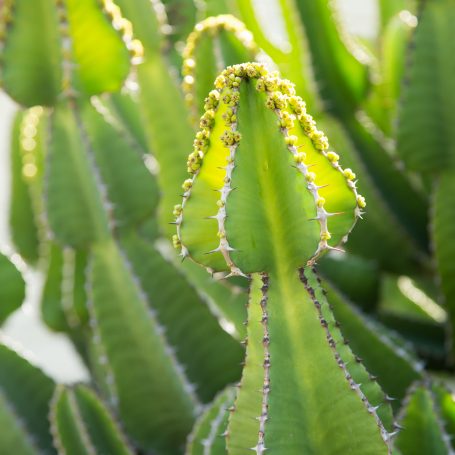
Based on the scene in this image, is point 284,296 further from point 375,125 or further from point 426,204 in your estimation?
point 375,125

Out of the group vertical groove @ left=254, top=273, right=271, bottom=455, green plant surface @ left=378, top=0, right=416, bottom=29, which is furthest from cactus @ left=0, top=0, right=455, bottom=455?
green plant surface @ left=378, top=0, right=416, bottom=29

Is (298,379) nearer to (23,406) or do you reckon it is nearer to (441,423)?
(441,423)

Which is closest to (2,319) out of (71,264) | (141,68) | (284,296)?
(71,264)

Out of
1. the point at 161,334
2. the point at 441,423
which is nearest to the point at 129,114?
the point at 161,334

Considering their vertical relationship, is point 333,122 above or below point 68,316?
above

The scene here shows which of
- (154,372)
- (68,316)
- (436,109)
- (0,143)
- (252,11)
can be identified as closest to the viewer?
(154,372)

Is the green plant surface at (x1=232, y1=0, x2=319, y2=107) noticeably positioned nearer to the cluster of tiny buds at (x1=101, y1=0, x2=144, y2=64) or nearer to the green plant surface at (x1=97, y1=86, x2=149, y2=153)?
the green plant surface at (x1=97, y1=86, x2=149, y2=153)
